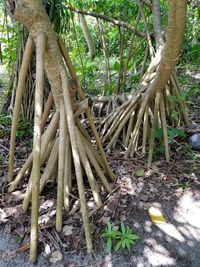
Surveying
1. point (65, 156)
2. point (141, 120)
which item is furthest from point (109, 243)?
point (141, 120)

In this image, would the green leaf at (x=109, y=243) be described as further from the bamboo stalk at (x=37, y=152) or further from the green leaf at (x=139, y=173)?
the green leaf at (x=139, y=173)

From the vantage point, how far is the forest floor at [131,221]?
2.04 meters

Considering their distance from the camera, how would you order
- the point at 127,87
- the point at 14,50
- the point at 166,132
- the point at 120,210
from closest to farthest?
the point at 120,210 < the point at 166,132 < the point at 14,50 < the point at 127,87

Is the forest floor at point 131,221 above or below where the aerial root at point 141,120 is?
below

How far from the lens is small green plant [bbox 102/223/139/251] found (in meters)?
2.10

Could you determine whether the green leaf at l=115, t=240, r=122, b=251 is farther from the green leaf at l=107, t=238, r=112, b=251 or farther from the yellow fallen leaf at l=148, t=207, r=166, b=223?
the yellow fallen leaf at l=148, t=207, r=166, b=223

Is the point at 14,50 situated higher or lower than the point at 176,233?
higher

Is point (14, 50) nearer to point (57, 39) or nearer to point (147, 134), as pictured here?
point (57, 39)

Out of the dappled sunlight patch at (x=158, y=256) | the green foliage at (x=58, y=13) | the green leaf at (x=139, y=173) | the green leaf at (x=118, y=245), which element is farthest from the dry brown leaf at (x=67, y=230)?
the green foliage at (x=58, y=13)

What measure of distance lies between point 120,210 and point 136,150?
1.06m

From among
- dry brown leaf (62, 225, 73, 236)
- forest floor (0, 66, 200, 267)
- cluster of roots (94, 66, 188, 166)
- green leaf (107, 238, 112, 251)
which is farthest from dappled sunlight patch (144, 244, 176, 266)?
cluster of roots (94, 66, 188, 166)

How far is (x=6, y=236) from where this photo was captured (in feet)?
7.34

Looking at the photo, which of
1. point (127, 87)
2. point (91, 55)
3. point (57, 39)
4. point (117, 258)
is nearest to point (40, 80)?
point (57, 39)

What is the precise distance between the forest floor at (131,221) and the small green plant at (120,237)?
4 centimetres
